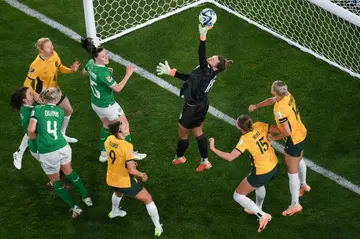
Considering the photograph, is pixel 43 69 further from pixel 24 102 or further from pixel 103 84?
pixel 24 102

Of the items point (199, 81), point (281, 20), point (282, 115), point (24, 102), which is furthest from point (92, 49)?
point (281, 20)

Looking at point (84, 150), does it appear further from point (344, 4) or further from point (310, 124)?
point (344, 4)

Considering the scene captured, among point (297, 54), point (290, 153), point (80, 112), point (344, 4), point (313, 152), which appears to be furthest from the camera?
point (344, 4)

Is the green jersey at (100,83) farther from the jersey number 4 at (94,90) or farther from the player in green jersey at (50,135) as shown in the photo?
the player in green jersey at (50,135)

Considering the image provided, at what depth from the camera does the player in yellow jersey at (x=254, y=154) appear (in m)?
6.73

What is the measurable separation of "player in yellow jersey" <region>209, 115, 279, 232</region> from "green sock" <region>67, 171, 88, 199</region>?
1677mm

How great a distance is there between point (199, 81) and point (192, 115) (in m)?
0.51

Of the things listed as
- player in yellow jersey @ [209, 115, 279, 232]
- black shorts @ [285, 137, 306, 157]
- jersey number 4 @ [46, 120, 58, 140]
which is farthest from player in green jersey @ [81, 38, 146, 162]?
black shorts @ [285, 137, 306, 157]

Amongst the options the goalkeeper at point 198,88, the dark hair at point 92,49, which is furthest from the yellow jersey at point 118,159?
the dark hair at point 92,49

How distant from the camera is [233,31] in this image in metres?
10.8

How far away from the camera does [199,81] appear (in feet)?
23.7

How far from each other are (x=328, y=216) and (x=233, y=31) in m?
4.36

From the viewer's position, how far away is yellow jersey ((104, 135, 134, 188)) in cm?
646

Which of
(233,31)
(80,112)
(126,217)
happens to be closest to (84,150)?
(80,112)
